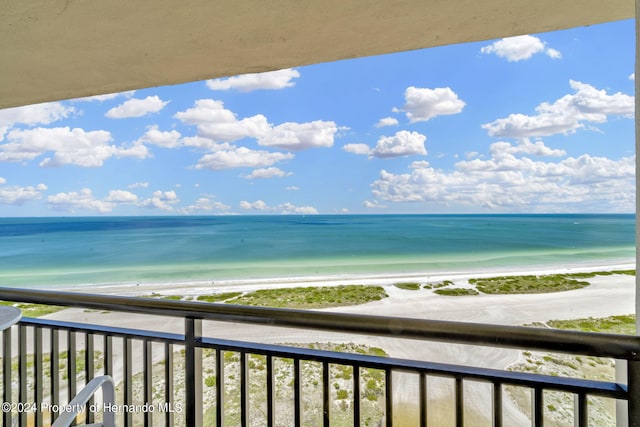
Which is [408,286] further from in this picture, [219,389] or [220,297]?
[219,389]

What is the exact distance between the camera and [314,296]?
9578mm

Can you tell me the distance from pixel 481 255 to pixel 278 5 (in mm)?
16580

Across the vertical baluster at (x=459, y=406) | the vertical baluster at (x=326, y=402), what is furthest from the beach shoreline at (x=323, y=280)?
the vertical baluster at (x=459, y=406)

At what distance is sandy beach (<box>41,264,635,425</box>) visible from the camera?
17.4 feet

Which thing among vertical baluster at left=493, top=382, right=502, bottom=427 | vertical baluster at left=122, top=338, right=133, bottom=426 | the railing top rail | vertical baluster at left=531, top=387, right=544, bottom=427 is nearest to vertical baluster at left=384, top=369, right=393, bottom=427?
the railing top rail

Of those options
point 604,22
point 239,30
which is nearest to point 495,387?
point 604,22

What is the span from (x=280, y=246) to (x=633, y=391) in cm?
1746

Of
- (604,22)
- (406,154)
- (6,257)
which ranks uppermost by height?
(406,154)

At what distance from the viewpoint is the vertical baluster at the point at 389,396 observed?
98cm

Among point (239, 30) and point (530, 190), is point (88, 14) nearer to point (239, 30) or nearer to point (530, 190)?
point (239, 30)

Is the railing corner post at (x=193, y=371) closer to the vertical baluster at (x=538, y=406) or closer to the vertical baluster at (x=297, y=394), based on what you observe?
the vertical baluster at (x=297, y=394)

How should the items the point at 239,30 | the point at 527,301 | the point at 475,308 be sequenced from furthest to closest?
the point at 527,301 → the point at 475,308 → the point at 239,30

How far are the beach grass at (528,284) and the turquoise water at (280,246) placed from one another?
1.84m

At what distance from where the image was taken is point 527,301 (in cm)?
922
